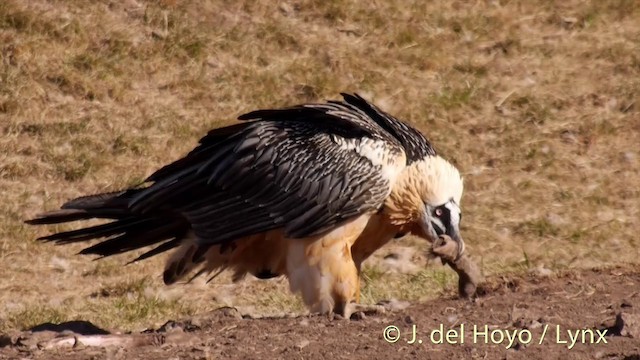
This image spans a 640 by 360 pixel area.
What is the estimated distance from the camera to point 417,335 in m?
6.60

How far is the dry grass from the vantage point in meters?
10.0

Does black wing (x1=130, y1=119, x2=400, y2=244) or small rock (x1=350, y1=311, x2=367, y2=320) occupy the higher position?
black wing (x1=130, y1=119, x2=400, y2=244)

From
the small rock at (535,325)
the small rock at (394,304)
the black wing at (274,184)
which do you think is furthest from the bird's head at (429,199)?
the small rock at (535,325)

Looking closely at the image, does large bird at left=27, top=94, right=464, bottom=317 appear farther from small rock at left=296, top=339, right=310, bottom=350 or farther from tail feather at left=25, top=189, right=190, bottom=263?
small rock at left=296, top=339, right=310, bottom=350

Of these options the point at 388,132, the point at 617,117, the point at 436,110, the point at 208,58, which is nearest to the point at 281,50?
the point at 208,58

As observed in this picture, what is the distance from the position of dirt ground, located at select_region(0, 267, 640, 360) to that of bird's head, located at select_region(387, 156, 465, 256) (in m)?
0.60

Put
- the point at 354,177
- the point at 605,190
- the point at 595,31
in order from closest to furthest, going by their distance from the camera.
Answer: the point at 354,177 → the point at 605,190 → the point at 595,31

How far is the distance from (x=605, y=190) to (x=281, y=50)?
3.03m

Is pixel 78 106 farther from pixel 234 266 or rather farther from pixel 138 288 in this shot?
pixel 234 266

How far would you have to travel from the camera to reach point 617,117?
12.2 m
